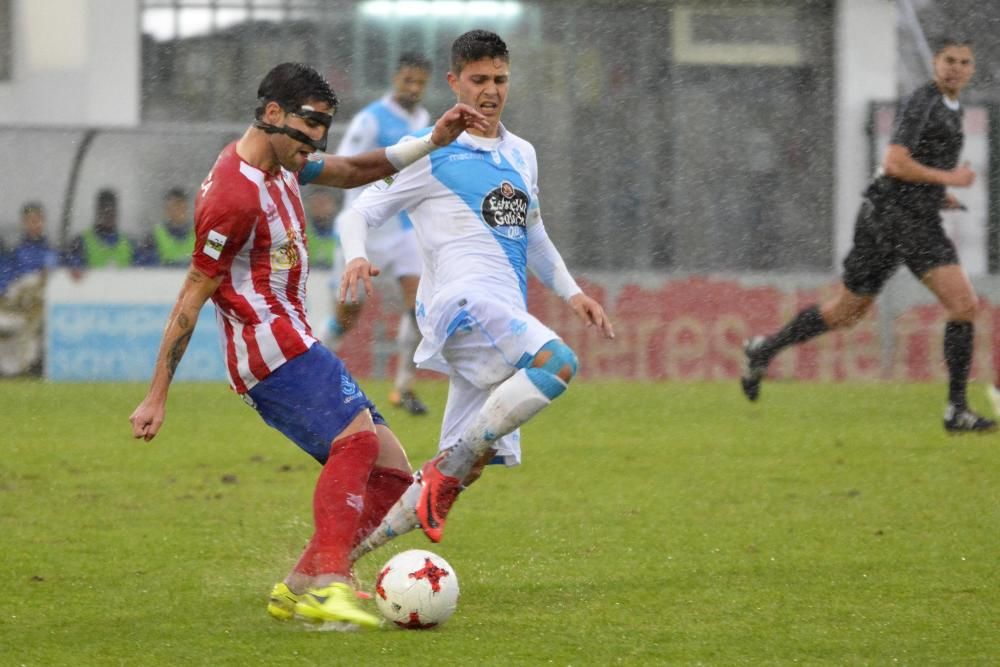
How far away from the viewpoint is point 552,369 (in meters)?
5.44

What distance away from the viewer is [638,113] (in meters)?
18.8

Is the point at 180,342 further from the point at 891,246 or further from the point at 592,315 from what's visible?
the point at 891,246

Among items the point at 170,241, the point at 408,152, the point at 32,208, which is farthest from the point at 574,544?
the point at 32,208

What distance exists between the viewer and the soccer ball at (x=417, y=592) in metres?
4.84

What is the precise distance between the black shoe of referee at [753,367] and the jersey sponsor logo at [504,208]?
181 inches

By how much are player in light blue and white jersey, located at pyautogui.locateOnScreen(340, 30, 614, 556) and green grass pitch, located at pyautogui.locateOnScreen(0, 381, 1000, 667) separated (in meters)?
0.68

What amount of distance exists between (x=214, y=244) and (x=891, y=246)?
5.46m

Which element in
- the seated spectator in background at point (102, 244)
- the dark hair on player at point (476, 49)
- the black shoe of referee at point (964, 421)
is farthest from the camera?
the seated spectator in background at point (102, 244)

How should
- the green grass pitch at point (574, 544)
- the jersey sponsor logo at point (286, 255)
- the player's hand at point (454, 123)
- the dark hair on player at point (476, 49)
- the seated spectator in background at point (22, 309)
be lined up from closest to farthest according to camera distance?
the green grass pitch at point (574, 544) → the jersey sponsor logo at point (286, 255) → the player's hand at point (454, 123) → the dark hair on player at point (476, 49) → the seated spectator in background at point (22, 309)

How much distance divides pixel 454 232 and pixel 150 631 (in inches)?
67.6

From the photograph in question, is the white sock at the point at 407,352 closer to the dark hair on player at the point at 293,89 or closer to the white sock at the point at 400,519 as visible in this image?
the white sock at the point at 400,519

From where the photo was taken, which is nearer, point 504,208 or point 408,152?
point 408,152

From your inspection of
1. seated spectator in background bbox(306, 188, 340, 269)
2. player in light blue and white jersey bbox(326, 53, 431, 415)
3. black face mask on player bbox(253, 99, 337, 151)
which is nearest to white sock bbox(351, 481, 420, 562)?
black face mask on player bbox(253, 99, 337, 151)

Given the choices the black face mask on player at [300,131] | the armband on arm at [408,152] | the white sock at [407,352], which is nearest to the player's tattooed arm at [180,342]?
the black face mask on player at [300,131]
